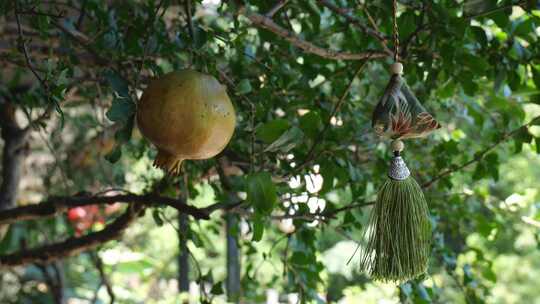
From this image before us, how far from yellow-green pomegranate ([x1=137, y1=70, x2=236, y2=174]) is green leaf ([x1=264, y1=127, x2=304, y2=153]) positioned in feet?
0.34

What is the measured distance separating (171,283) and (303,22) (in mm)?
3144

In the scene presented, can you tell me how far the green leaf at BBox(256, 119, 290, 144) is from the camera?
754mm

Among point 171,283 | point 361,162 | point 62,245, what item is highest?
point 171,283

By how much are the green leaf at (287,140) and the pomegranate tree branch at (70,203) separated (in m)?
0.21

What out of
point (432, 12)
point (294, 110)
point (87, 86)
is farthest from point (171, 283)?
point (432, 12)

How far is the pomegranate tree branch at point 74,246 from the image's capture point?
1.16 m

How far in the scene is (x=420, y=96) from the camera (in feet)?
3.89

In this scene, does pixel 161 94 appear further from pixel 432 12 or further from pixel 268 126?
pixel 432 12

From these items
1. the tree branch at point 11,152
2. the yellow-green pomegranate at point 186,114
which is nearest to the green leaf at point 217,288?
the yellow-green pomegranate at point 186,114

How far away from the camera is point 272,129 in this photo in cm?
76

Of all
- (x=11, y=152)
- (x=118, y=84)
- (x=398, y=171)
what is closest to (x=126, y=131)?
(x=118, y=84)

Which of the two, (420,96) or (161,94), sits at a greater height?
(420,96)

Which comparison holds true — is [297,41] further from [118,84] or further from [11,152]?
[11,152]

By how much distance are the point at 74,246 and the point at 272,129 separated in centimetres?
64
